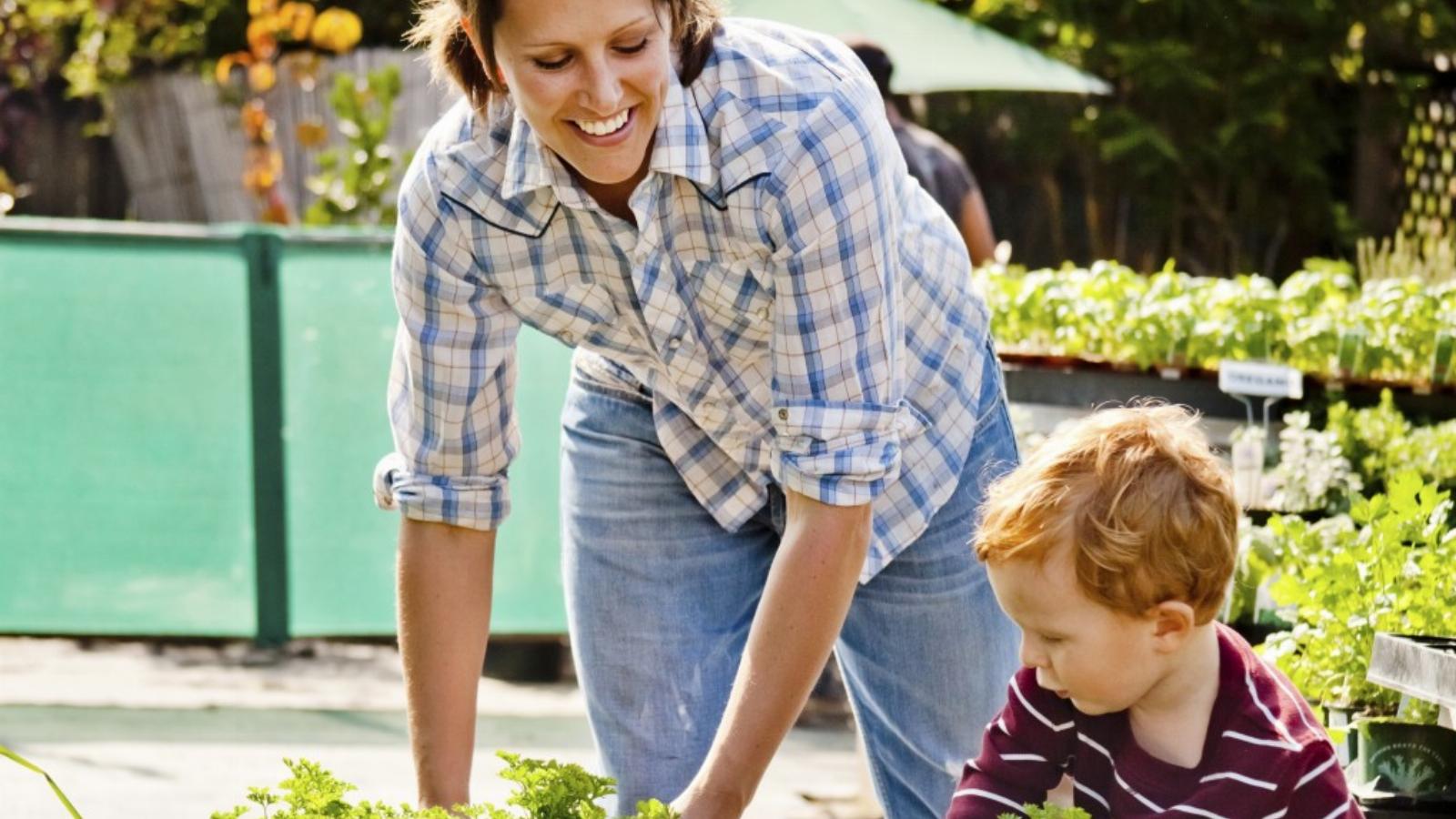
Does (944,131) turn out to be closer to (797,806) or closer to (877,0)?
(877,0)

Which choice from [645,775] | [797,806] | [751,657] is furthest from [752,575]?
[797,806]

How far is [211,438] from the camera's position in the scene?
5.59m

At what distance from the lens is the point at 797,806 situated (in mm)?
4410

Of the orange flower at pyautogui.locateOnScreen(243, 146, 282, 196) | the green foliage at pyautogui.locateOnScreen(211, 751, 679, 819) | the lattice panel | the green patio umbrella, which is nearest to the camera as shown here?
the green foliage at pyautogui.locateOnScreen(211, 751, 679, 819)

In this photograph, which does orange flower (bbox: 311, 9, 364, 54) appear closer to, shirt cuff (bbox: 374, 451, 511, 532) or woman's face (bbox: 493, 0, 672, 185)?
shirt cuff (bbox: 374, 451, 511, 532)

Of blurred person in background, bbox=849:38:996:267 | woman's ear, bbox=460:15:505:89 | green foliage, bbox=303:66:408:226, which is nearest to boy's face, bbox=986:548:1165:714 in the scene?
woman's ear, bbox=460:15:505:89

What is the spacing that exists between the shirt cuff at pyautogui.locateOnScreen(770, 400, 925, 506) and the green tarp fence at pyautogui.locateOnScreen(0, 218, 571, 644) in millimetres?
3571

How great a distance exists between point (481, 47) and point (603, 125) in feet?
0.52

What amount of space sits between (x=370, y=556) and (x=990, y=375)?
3505 millimetres

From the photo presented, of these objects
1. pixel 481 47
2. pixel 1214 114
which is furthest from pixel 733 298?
pixel 1214 114

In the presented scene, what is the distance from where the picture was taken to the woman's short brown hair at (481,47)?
6.69ft

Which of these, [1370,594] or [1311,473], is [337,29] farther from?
[1370,594]

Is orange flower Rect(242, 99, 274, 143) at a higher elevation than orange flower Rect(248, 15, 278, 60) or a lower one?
lower

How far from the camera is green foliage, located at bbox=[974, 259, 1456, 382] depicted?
4363mm
